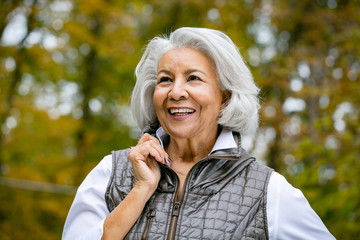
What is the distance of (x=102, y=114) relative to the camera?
994 centimetres

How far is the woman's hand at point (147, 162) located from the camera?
5.50ft

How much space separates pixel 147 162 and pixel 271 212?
0.61 meters

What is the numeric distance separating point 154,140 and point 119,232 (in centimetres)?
46

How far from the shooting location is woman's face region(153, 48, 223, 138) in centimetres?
179

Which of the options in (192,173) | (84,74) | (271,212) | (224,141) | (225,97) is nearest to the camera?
(271,212)

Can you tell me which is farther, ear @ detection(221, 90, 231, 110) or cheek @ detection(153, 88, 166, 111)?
ear @ detection(221, 90, 231, 110)

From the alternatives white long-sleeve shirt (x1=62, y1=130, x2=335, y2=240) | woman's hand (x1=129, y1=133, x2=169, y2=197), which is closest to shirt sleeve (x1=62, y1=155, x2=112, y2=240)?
white long-sleeve shirt (x1=62, y1=130, x2=335, y2=240)

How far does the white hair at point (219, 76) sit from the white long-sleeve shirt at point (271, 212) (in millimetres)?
172

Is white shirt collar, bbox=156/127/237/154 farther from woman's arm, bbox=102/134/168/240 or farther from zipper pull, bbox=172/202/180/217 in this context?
zipper pull, bbox=172/202/180/217

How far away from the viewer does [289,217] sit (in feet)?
5.26

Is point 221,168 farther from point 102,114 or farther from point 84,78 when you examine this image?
point 102,114

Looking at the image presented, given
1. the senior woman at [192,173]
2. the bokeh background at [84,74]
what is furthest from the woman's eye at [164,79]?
the bokeh background at [84,74]

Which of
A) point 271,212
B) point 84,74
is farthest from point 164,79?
point 84,74

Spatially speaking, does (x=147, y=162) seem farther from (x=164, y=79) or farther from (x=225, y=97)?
(x=225, y=97)
